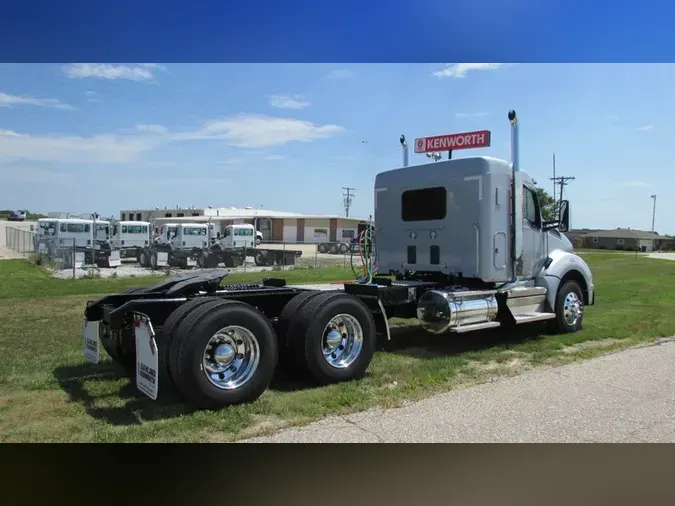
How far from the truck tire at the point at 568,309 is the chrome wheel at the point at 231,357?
5.83m

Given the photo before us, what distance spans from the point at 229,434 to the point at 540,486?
2458 millimetres

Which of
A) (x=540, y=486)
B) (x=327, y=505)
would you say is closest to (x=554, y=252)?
(x=540, y=486)

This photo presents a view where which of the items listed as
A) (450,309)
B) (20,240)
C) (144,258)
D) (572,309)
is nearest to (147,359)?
(450,309)

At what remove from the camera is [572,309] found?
9.92 metres

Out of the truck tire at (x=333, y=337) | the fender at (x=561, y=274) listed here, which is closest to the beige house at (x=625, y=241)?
the fender at (x=561, y=274)

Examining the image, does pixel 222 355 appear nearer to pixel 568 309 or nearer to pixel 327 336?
pixel 327 336

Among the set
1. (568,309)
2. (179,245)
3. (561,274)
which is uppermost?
(179,245)

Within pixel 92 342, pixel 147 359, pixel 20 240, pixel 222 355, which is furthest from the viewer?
pixel 20 240

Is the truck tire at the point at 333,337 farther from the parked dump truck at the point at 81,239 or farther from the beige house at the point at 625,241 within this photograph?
the beige house at the point at 625,241

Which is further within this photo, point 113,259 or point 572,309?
point 113,259

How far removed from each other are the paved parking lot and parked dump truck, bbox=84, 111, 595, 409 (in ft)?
3.35

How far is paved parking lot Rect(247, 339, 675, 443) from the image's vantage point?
16.2ft

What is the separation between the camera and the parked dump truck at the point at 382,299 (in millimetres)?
5508

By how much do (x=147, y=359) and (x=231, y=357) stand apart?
0.79 metres
